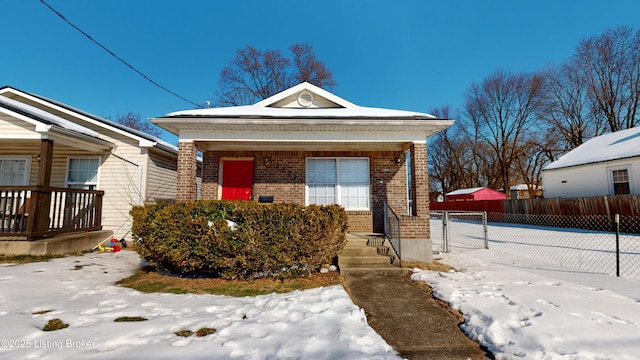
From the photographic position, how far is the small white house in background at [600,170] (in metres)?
14.3

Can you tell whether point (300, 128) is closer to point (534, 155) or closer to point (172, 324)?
point (172, 324)

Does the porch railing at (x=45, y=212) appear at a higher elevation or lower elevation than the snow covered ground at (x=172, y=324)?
higher

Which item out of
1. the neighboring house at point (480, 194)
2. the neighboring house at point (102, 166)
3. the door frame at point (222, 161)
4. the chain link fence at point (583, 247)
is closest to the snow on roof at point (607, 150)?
the chain link fence at point (583, 247)

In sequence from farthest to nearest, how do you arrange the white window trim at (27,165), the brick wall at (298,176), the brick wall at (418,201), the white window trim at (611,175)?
the white window trim at (611,175) < the white window trim at (27,165) < the brick wall at (298,176) < the brick wall at (418,201)

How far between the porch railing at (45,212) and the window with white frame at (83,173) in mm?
674

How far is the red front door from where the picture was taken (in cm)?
860

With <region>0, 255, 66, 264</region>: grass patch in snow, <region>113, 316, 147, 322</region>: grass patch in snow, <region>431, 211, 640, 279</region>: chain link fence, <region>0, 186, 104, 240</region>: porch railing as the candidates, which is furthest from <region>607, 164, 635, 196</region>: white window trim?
<region>0, 255, 66, 264</region>: grass patch in snow

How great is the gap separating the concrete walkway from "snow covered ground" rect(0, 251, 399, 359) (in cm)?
34

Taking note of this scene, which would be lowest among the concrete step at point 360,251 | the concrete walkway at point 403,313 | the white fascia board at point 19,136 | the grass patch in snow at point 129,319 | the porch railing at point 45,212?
the concrete walkway at point 403,313

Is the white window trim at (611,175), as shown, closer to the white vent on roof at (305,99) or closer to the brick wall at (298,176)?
the brick wall at (298,176)

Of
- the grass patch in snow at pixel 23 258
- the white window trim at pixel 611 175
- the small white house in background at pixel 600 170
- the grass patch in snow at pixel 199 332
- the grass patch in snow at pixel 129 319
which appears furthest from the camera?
the small white house in background at pixel 600 170

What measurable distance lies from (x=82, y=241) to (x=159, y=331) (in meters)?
6.99

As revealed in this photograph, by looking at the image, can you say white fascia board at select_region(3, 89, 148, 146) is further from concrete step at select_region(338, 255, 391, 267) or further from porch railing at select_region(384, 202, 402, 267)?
porch railing at select_region(384, 202, 402, 267)

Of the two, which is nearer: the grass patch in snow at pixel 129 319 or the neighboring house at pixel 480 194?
the grass patch in snow at pixel 129 319
